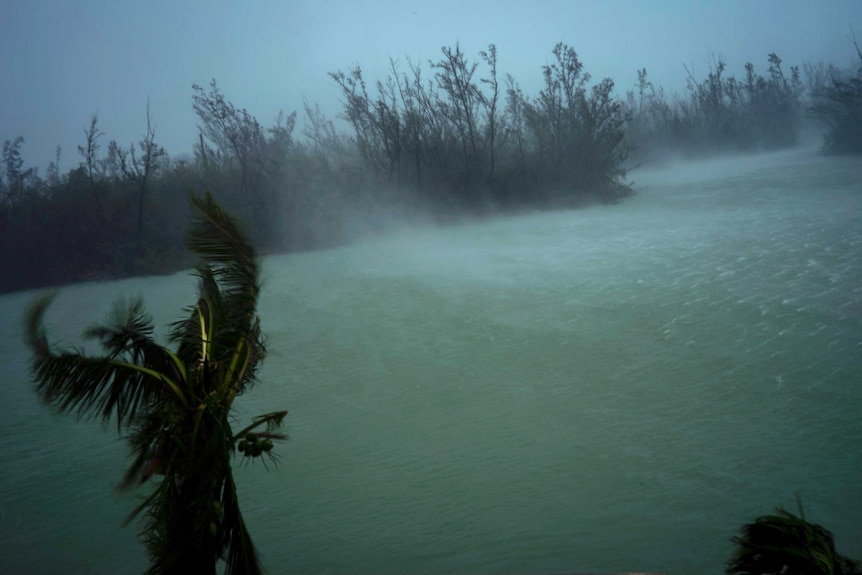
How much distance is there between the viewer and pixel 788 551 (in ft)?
6.50

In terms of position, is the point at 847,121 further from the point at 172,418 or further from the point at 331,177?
the point at 172,418

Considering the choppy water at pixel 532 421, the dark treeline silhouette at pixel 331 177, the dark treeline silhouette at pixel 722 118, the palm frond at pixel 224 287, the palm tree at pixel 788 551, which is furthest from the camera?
the dark treeline silhouette at pixel 722 118

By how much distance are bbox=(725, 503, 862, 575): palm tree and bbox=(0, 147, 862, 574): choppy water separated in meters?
1.53

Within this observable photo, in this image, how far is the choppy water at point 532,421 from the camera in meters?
4.03

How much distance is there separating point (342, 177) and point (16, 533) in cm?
1463

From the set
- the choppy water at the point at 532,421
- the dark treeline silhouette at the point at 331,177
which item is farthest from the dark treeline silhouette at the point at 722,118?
the choppy water at the point at 532,421

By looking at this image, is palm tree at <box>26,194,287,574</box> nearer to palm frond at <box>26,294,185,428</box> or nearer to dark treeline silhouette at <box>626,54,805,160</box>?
palm frond at <box>26,294,185,428</box>

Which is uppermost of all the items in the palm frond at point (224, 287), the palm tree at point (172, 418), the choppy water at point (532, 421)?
the palm frond at point (224, 287)

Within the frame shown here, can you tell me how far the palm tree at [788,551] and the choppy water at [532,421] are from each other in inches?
60.4

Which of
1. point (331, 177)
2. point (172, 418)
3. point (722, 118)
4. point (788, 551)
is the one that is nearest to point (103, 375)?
point (172, 418)

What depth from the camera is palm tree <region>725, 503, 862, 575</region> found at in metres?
1.94

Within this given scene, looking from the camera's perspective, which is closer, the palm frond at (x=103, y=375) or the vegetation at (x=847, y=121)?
the palm frond at (x=103, y=375)

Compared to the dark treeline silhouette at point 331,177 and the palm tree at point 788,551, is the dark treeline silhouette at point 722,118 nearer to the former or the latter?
the dark treeline silhouette at point 331,177

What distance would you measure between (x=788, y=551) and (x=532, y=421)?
3527 millimetres
